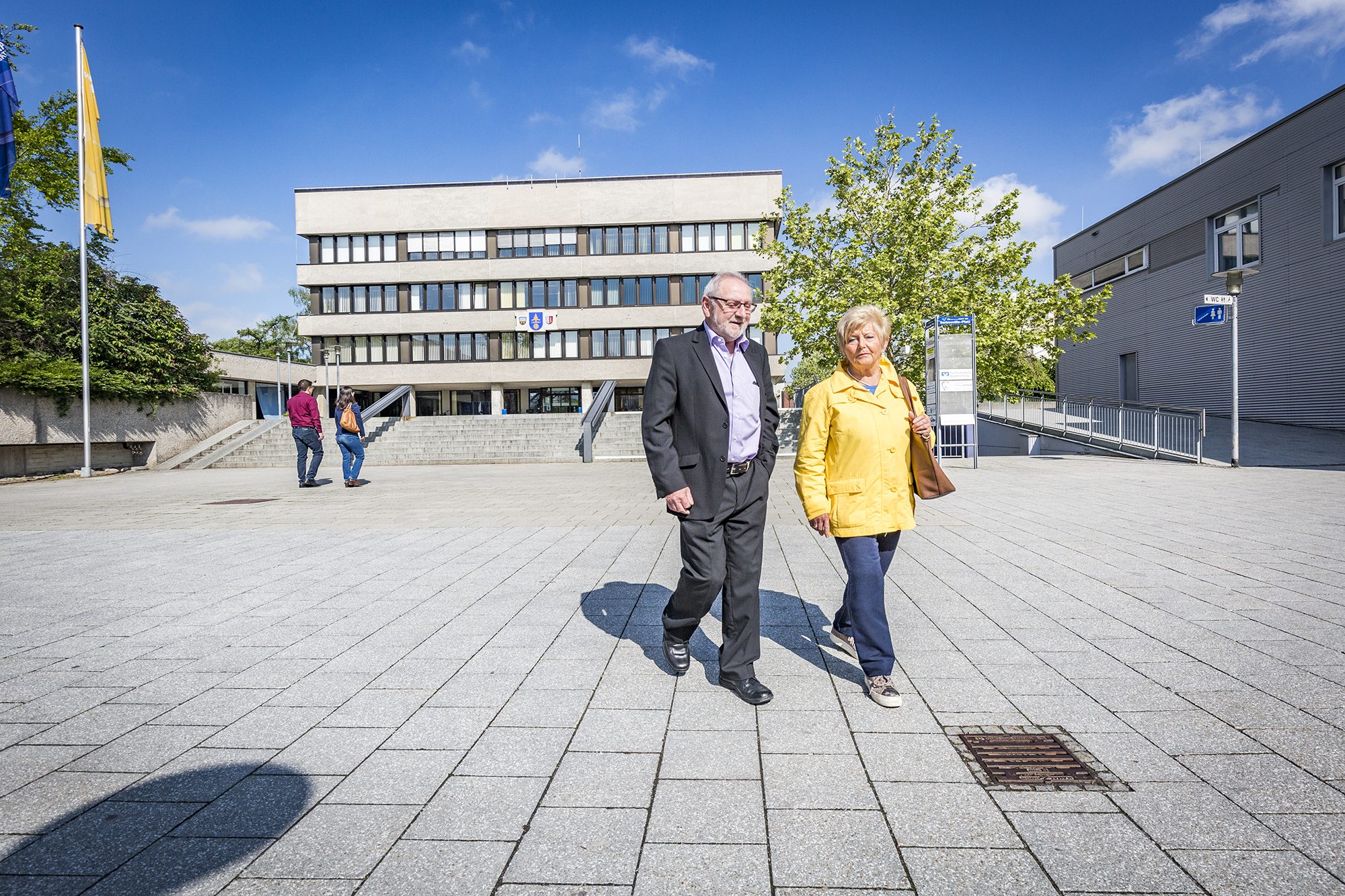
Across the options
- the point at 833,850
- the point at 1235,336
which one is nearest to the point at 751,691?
the point at 833,850

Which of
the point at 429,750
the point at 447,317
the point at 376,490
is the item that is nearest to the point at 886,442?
the point at 429,750

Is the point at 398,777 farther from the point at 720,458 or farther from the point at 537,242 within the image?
the point at 537,242

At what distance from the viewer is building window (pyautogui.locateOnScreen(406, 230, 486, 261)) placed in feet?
145

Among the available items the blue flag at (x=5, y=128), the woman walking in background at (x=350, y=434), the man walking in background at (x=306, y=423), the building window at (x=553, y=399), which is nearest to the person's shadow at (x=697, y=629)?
the woman walking in background at (x=350, y=434)

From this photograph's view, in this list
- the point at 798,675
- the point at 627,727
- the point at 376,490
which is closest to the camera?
→ the point at 627,727

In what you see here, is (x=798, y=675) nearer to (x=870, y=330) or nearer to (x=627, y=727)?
(x=627, y=727)

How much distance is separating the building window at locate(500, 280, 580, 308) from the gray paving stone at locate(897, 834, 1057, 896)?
4304cm

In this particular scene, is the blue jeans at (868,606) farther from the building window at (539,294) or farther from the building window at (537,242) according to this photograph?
the building window at (537,242)

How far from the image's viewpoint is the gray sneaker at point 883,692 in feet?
10.2

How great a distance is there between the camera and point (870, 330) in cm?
322

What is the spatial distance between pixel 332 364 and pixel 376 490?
32.2m

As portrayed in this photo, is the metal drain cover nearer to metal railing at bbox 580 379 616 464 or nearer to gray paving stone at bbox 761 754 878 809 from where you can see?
gray paving stone at bbox 761 754 878 809

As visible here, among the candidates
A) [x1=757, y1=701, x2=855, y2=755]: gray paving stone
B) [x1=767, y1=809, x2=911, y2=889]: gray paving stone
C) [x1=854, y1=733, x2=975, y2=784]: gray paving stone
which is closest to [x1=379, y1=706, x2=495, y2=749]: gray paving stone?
[x1=757, y1=701, x2=855, y2=755]: gray paving stone

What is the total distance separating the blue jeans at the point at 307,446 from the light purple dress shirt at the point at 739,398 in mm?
12183
